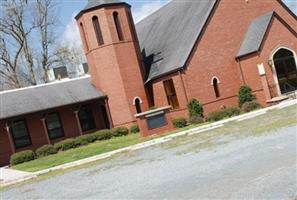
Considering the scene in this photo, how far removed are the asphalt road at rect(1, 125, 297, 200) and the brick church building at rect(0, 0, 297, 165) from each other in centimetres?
1372

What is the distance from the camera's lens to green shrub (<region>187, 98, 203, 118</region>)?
29014 millimetres

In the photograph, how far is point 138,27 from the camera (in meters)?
47.3

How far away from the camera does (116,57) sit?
109 ft

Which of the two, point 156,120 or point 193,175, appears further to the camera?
point 156,120

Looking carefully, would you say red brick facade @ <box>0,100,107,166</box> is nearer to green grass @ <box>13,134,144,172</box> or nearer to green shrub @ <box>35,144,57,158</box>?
green shrub @ <box>35,144,57,158</box>

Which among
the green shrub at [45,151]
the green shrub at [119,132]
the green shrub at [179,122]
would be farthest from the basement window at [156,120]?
the green shrub at [45,151]

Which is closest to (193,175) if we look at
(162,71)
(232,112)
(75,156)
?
(75,156)

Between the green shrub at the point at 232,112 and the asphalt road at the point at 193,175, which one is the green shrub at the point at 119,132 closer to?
the green shrub at the point at 232,112

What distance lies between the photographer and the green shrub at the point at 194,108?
95.2ft

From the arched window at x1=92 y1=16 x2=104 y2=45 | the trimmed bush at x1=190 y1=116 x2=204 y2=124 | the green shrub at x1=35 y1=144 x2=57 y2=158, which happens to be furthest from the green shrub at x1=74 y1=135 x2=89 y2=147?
the trimmed bush at x1=190 y1=116 x2=204 y2=124

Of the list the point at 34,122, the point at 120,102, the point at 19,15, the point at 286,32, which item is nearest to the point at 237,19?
the point at 286,32

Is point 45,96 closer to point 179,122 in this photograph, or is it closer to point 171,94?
point 171,94

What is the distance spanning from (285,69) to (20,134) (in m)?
18.9

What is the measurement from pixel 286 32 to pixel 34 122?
60.6ft
